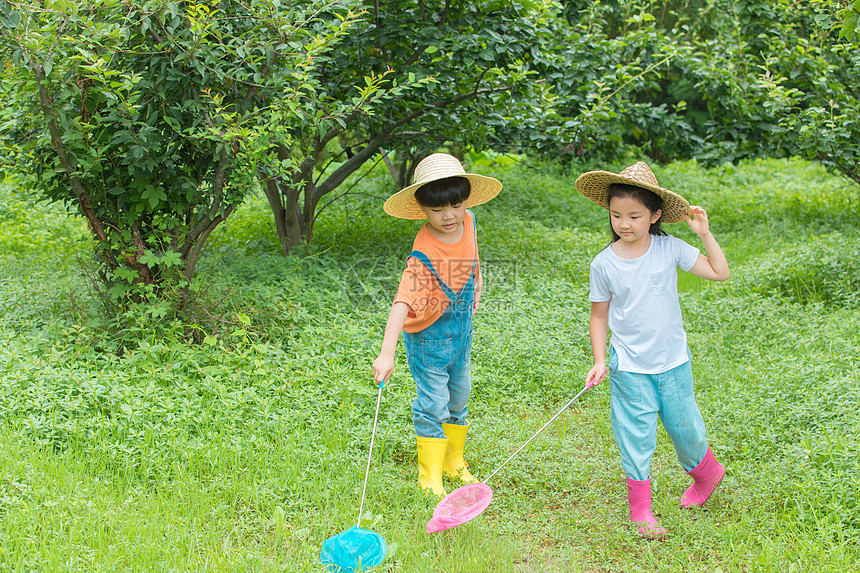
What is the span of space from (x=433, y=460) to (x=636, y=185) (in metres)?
1.48

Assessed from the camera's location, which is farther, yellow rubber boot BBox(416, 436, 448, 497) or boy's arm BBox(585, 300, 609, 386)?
yellow rubber boot BBox(416, 436, 448, 497)

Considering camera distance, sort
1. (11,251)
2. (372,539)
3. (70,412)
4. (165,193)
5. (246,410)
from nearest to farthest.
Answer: (372,539) < (70,412) < (246,410) < (165,193) < (11,251)

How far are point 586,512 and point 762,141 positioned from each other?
648 cm

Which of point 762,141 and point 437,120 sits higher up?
point 437,120

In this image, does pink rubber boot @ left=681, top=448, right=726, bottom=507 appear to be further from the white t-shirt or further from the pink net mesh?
the pink net mesh

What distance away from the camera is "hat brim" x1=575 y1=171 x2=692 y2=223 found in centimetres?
290

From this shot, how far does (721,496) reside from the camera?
325 cm

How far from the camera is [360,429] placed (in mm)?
3758

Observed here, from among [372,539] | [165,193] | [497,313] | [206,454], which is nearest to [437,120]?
[497,313]

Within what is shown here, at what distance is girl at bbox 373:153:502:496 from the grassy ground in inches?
11.6

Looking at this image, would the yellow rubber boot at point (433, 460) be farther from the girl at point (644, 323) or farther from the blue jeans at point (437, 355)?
the girl at point (644, 323)

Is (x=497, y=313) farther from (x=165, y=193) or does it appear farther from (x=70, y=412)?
(x=70, y=412)

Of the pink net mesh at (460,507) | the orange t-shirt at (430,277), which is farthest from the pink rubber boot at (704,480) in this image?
the orange t-shirt at (430,277)

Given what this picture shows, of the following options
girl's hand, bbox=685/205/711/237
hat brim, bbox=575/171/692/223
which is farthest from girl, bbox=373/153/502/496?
girl's hand, bbox=685/205/711/237
